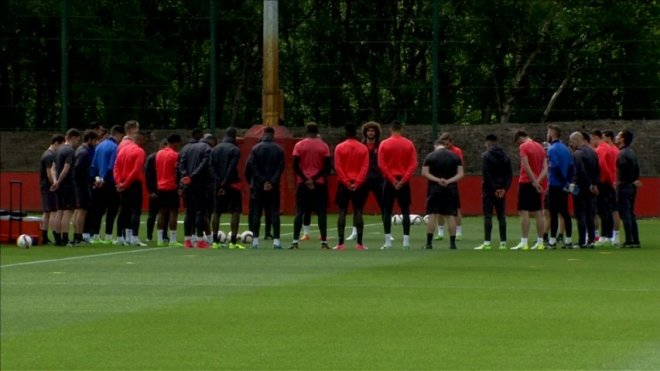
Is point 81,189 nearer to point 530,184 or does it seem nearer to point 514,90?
point 530,184

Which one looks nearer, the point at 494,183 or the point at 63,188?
the point at 494,183

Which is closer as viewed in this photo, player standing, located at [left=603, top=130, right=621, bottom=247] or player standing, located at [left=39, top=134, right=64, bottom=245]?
player standing, located at [left=39, top=134, right=64, bottom=245]

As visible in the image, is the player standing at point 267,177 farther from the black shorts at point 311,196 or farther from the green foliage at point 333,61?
the green foliage at point 333,61

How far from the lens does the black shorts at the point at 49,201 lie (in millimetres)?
28719

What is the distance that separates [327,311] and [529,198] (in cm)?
1159

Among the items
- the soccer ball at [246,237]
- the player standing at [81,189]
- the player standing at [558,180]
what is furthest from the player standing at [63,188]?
the player standing at [558,180]

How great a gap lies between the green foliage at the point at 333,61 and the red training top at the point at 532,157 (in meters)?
18.7

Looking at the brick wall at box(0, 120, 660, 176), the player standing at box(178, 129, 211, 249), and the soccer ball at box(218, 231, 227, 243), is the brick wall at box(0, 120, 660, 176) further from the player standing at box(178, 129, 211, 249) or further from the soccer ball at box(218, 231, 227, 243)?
the player standing at box(178, 129, 211, 249)

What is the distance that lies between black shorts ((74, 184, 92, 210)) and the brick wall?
18204 millimetres

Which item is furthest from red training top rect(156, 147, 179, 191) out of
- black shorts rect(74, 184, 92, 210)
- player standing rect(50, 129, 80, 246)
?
Result: player standing rect(50, 129, 80, 246)

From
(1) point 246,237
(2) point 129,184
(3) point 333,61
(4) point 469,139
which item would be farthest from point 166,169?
(3) point 333,61

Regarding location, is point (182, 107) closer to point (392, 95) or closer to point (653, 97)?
point (392, 95)

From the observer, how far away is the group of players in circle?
27344 mm

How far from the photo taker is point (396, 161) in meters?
27.1
